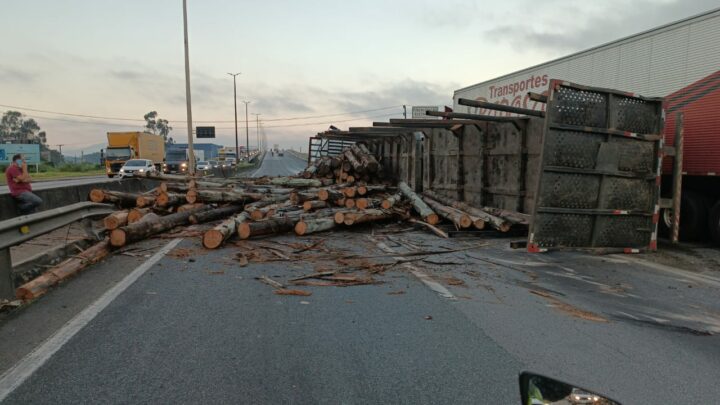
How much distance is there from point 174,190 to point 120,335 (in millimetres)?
9708

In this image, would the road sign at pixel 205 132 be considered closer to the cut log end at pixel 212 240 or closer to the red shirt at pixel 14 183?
the red shirt at pixel 14 183

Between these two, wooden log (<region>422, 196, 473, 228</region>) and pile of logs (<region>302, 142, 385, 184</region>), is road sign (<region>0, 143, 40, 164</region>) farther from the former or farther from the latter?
wooden log (<region>422, 196, 473, 228</region>)

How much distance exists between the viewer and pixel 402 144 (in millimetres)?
17703

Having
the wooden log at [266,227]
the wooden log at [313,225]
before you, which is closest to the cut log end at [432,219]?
the wooden log at [313,225]

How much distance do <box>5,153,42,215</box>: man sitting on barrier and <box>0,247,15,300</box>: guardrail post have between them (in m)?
5.51

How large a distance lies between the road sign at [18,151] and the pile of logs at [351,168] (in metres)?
41.7

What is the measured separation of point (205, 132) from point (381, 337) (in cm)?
9377

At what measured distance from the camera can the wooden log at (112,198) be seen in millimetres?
12078

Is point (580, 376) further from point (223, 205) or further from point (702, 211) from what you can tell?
point (223, 205)

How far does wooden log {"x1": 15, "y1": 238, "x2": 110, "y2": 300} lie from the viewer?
5223 mm

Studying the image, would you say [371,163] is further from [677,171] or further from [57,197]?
[677,171]

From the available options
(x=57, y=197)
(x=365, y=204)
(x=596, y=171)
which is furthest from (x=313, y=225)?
(x=57, y=197)

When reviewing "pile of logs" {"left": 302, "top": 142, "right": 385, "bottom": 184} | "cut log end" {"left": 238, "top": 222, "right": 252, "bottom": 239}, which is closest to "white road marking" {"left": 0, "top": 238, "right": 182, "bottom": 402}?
"cut log end" {"left": 238, "top": 222, "right": 252, "bottom": 239}

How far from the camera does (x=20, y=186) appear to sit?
9.96 m
